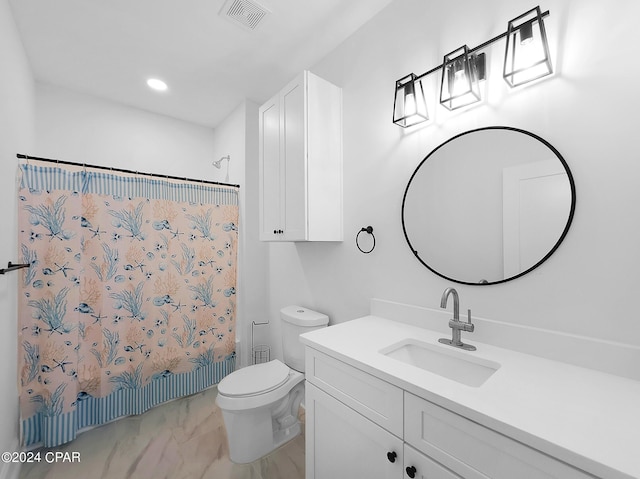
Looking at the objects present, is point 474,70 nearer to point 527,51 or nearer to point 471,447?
point 527,51

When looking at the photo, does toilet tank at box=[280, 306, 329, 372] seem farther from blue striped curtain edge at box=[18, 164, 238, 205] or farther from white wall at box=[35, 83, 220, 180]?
white wall at box=[35, 83, 220, 180]

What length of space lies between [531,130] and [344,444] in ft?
4.64

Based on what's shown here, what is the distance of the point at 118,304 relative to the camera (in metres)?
2.06

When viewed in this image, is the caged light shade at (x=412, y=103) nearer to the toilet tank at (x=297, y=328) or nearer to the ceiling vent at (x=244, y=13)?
A: the ceiling vent at (x=244, y=13)

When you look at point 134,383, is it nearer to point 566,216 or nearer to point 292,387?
point 292,387

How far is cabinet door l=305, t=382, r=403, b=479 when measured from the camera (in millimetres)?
→ 935

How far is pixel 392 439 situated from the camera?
3.01ft

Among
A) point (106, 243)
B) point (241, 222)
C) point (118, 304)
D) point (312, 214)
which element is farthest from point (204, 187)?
point (312, 214)

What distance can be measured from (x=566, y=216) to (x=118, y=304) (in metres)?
2.64

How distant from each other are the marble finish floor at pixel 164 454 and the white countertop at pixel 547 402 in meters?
1.05

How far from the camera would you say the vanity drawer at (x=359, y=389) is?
917 millimetres

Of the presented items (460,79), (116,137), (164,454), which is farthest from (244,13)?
(164,454)

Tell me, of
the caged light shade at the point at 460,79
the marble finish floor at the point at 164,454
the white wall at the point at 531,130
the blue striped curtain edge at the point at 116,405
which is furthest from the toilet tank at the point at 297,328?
the caged light shade at the point at 460,79

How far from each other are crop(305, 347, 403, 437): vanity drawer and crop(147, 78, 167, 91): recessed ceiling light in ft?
8.01
